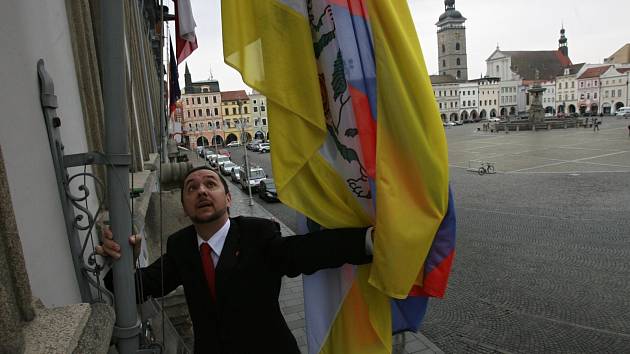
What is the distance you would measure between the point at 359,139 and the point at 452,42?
12756cm

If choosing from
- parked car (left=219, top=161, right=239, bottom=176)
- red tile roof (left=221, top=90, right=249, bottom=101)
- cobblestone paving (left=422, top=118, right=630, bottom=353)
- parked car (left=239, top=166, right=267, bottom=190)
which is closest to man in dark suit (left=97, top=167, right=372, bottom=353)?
cobblestone paving (left=422, top=118, right=630, bottom=353)

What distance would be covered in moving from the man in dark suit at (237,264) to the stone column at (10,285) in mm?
825

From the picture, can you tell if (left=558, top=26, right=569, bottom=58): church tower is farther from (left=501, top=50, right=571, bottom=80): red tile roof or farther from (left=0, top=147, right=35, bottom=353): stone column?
(left=0, top=147, right=35, bottom=353): stone column

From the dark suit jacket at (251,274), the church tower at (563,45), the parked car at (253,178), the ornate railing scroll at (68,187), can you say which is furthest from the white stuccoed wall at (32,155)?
the church tower at (563,45)

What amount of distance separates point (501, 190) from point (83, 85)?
2067cm

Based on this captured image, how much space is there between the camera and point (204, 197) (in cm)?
235

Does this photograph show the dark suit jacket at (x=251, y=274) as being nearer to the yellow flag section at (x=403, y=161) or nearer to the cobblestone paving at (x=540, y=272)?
the yellow flag section at (x=403, y=161)

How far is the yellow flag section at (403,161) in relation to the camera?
6.71 feet

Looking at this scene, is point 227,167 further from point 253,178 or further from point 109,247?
point 109,247

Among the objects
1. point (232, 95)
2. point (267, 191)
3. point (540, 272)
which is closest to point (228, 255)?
point (540, 272)

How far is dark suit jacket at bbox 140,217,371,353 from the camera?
2.17m

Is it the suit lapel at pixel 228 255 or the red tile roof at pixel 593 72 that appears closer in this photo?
the suit lapel at pixel 228 255

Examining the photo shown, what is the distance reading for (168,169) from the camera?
32.6ft

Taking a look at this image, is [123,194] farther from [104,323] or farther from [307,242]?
[307,242]
